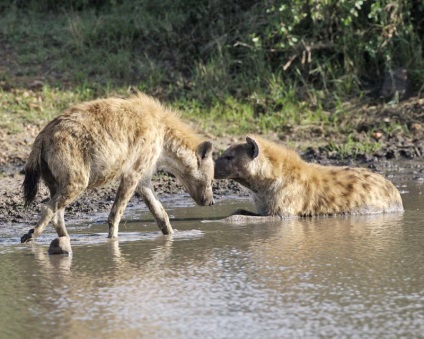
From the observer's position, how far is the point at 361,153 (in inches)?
394

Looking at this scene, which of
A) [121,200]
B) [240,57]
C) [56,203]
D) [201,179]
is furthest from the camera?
[240,57]

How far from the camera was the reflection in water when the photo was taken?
452 cm

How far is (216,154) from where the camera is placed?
9.65 meters

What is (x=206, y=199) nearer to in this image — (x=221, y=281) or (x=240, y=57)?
(x=221, y=281)

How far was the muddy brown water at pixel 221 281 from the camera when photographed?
4520 millimetres

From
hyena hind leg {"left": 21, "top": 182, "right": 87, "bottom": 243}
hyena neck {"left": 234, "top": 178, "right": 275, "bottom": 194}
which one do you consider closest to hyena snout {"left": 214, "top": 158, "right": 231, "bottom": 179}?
hyena neck {"left": 234, "top": 178, "right": 275, "bottom": 194}

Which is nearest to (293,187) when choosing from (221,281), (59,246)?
(59,246)

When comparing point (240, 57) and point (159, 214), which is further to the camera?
point (240, 57)

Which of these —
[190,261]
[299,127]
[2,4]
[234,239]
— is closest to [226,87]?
[299,127]

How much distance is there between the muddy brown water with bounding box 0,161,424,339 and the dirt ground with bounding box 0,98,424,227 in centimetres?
68

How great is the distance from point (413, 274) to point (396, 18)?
634 centimetres

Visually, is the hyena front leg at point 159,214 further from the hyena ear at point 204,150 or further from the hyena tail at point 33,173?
the hyena tail at point 33,173

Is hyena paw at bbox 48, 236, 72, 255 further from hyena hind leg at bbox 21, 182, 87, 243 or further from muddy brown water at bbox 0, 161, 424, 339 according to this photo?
hyena hind leg at bbox 21, 182, 87, 243

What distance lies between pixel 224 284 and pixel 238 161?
269cm
